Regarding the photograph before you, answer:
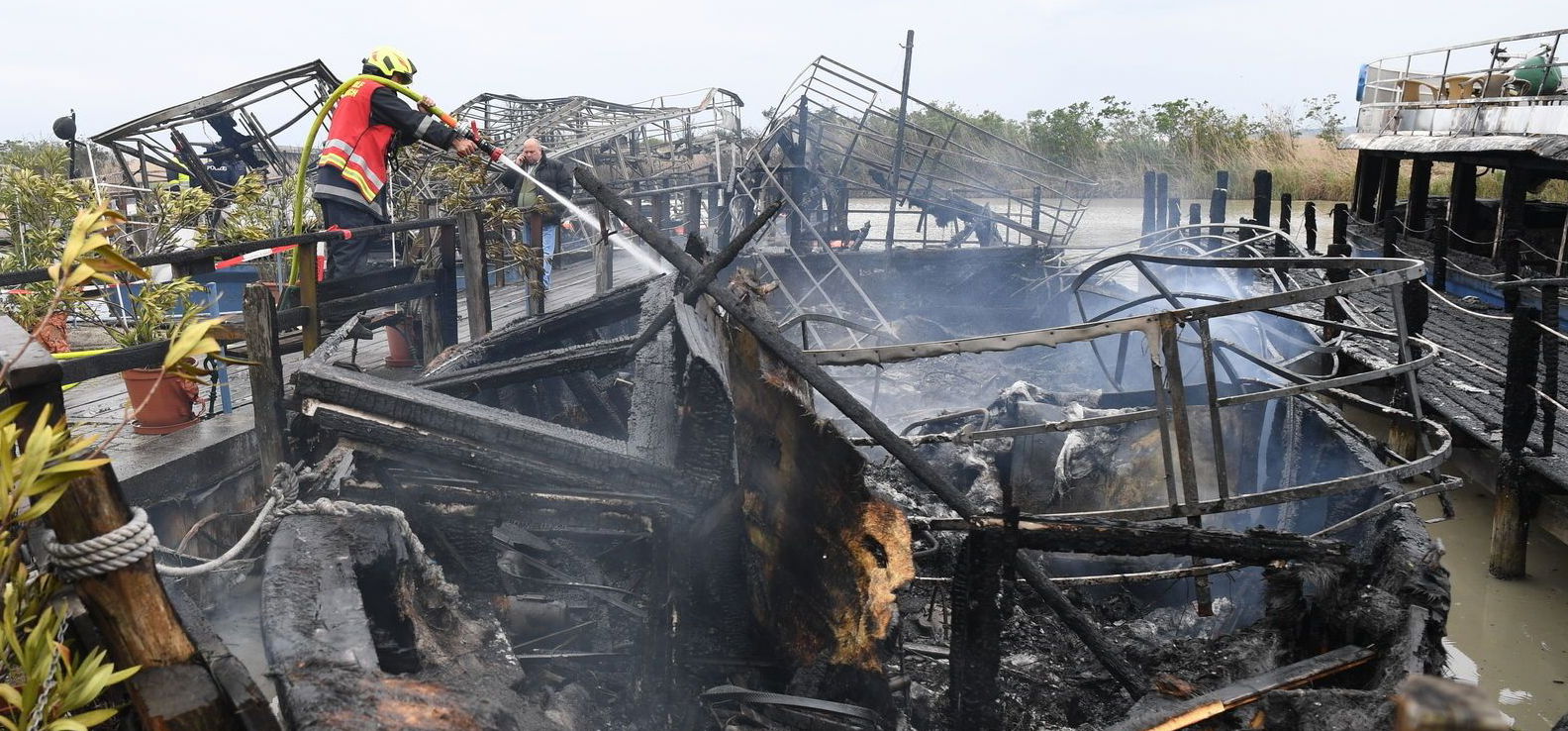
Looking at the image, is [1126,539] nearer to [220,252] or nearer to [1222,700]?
[1222,700]

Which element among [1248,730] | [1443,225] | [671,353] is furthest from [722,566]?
[1443,225]

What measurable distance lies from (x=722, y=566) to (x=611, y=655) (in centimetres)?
53

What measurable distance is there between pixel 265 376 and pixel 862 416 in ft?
10.6

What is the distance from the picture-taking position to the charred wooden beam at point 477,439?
336 cm

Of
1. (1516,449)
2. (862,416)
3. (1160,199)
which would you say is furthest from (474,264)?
(1160,199)

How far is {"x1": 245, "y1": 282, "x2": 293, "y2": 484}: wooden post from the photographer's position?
4395 millimetres

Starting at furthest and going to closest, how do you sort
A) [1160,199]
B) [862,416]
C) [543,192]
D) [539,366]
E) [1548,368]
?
1. [1160,199]
2. [543,192]
3. [1548,368]
4. [539,366]
5. [862,416]

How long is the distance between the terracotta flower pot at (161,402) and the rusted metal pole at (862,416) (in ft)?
11.0

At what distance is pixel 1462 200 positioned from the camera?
1442 centimetres

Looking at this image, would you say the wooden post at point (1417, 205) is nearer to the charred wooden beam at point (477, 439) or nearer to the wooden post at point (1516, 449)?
the wooden post at point (1516, 449)

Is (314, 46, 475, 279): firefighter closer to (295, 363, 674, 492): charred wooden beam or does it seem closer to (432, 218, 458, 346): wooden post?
(432, 218, 458, 346): wooden post

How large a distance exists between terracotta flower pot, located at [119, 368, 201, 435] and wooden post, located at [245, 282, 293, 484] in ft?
2.57

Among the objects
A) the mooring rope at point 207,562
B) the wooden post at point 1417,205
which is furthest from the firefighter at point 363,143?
the wooden post at point 1417,205

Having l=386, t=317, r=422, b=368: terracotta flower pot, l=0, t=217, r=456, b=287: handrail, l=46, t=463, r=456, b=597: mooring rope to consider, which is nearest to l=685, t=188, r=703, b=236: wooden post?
l=386, t=317, r=422, b=368: terracotta flower pot
